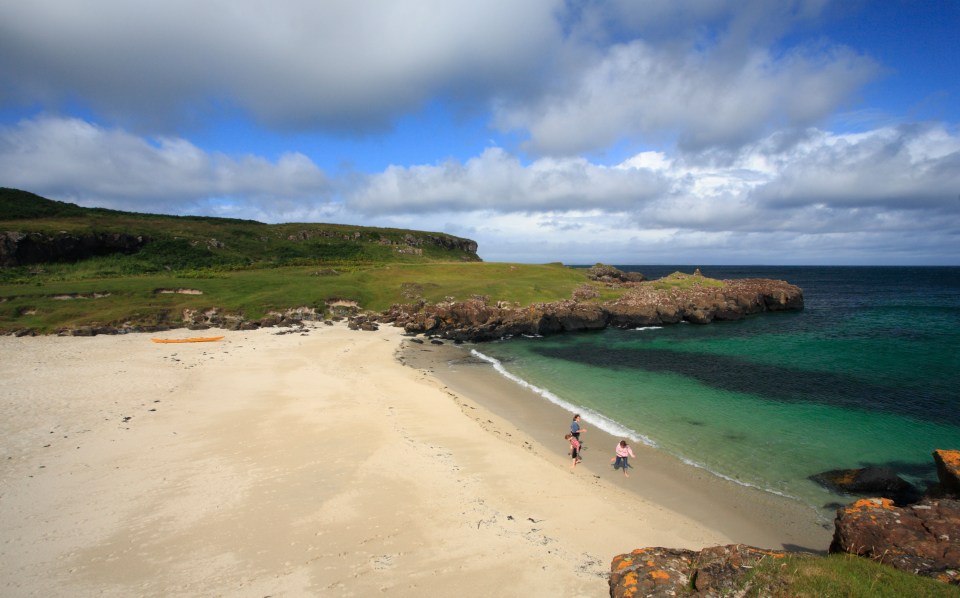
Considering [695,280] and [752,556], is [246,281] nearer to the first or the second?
[752,556]

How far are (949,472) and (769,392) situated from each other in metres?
17.1

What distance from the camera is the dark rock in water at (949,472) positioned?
12133 millimetres

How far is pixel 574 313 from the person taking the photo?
178 feet

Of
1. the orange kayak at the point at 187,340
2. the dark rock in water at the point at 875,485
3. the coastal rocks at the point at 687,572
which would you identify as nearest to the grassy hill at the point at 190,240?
the orange kayak at the point at 187,340

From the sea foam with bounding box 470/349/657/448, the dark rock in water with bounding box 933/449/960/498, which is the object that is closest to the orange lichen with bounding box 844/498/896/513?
the dark rock in water with bounding box 933/449/960/498

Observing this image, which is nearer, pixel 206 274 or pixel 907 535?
pixel 907 535

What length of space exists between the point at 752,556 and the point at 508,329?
4263cm

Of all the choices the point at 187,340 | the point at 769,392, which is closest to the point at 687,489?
the point at 769,392

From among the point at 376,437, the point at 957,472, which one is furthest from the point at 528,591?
the point at 957,472

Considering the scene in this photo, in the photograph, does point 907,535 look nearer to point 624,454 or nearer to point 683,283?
point 624,454

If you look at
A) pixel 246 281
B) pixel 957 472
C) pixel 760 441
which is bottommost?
pixel 760 441

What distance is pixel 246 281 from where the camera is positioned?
60.2m

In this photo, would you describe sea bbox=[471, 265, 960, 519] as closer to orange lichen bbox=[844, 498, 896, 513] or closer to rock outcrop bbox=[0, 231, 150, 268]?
orange lichen bbox=[844, 498, 896, 513]

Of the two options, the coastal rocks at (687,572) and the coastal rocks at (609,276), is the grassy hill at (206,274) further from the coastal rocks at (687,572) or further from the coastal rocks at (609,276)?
the coastal rocks at (687,572)
